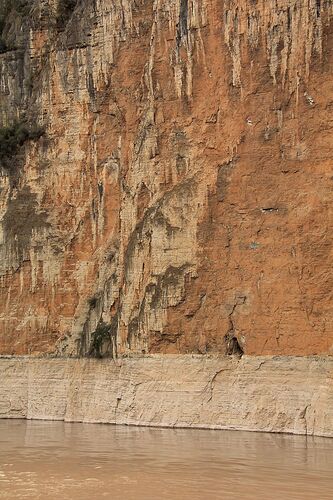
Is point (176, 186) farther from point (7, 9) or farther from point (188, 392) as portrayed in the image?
point (7, 9)

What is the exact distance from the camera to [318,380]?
2747 cm

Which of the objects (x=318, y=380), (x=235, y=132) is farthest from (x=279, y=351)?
(x=235, y=132)

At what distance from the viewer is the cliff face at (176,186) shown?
2950cm

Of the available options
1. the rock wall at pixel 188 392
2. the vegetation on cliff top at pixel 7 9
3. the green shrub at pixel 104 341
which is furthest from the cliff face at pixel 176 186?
the vegetation on cliff top at pixel 7 9

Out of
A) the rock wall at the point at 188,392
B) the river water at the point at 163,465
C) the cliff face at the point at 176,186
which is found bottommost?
the river water at the point at 163,465

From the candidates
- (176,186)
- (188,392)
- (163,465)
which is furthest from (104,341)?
(163,465)

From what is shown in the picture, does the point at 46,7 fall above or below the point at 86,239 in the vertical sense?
above

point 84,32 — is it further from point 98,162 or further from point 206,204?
point 206,204

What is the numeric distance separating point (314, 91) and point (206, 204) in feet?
13.7

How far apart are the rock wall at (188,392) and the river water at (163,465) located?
1.68ft

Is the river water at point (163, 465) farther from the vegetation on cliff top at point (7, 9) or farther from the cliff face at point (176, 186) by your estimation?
the vegetation on cliff top at point (7, 9)

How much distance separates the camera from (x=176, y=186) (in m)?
32.2

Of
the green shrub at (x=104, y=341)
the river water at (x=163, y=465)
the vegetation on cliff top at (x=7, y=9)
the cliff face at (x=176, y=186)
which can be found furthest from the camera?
the vegetation on cliff top at (x=7, y=9)

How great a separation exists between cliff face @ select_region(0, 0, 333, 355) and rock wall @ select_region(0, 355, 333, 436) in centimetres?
57
